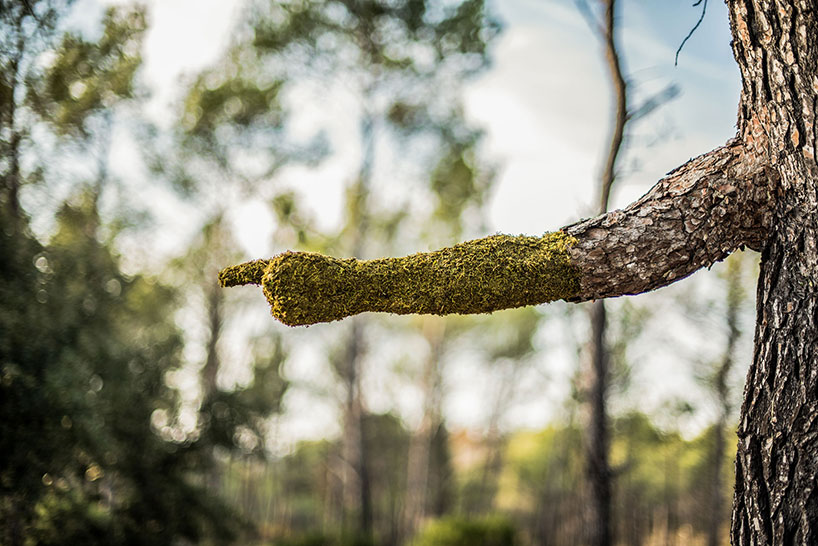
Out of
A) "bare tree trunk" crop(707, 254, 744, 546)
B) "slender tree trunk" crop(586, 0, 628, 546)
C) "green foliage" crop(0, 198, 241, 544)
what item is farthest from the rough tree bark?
"bare tree trunk" crop(707, 254, 744, 546)

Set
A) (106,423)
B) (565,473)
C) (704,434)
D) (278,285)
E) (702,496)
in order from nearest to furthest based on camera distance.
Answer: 1. (278,285)
2. (106,423)
3. (704,434)
4. (702,496)
5. (565,473)

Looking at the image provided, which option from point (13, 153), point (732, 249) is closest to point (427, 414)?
point (13, 153)

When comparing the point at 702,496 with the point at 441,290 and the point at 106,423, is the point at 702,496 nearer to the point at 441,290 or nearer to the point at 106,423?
the point at 106,423

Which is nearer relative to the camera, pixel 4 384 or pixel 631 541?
pixel 4 384

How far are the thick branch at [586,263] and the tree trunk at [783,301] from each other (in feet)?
0.40

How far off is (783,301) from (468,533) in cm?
949

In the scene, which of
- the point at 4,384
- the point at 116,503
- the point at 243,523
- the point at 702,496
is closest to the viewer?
the point at 4,384

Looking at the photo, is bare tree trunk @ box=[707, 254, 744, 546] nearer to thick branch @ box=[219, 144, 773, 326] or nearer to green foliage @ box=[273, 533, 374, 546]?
green foliage @ box=[273, 533, 374, 546]

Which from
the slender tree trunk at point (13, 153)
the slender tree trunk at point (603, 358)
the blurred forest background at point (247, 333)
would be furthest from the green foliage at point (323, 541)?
the slender tree trunk at point (13, 153)

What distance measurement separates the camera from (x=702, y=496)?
12.7 metres

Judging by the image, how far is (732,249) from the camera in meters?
2.83

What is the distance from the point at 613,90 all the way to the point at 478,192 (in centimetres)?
785

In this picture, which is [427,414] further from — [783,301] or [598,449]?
[783,301]

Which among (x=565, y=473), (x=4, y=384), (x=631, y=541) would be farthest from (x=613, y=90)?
(x=565, y=473)
